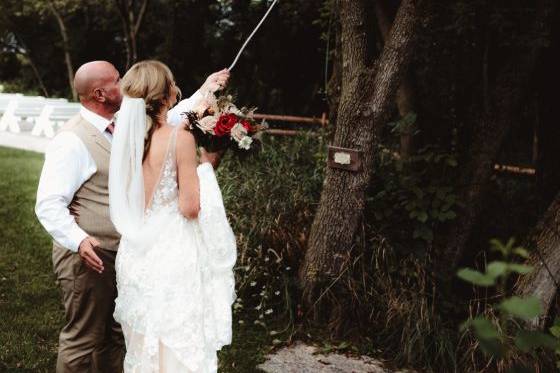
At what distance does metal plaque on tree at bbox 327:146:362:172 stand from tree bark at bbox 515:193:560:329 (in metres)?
1.71

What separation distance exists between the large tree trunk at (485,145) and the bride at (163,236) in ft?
10.8

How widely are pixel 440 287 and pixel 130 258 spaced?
341 cm

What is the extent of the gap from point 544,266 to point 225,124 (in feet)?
10.9

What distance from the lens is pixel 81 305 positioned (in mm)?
3209

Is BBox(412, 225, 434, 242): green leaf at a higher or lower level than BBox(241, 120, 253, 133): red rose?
lower

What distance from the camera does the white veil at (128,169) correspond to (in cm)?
293

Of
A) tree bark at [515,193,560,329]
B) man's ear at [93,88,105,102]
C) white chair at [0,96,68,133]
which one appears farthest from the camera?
white chair at [0,96,68,133]

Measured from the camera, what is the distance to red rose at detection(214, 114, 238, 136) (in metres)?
3.09

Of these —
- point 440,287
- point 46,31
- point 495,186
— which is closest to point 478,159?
point 440,287

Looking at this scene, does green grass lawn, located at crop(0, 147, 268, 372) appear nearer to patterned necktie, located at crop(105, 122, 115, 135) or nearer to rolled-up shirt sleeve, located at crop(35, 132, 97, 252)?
rolled-up shirt sleeve, located at crop(35, 132, 97, 252)

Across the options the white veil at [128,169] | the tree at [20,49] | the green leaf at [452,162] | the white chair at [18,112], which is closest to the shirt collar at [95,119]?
the white veil at [128,169]

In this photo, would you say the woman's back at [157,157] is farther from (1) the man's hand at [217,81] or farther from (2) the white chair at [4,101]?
(2) the white chair at [4,101]

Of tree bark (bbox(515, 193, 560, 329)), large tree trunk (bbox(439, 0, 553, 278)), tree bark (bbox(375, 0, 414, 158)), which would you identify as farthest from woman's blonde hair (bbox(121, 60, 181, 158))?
tree bark (bbox(375, 0, 414, 158))

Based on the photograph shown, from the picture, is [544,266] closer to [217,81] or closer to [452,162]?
[452,162]
